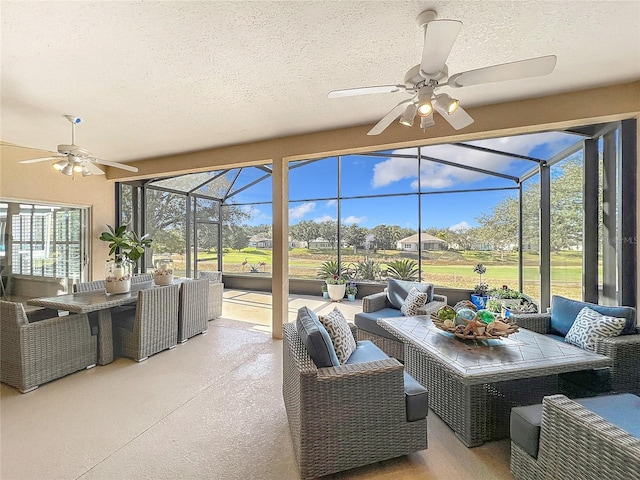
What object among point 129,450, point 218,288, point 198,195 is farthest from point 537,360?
point 198,195

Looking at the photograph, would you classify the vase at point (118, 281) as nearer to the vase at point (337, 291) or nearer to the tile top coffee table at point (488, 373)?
the tile top coffee table at point (488, 373)

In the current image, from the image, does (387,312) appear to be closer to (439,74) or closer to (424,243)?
(439,74)

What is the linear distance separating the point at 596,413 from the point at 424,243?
513 cm

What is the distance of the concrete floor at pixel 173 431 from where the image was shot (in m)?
1.80

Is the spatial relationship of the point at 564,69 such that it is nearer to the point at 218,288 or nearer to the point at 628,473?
the point at 628,473

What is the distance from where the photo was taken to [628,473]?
1.17 m

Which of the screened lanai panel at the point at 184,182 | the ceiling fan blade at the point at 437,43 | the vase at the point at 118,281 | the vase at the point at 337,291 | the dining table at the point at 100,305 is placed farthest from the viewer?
the screened lanai panel at the point at 184,182

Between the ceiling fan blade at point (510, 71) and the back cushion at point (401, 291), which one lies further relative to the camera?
the back cushion at point (401, 291)

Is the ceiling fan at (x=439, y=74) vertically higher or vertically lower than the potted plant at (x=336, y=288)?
higher

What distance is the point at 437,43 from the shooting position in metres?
1.61

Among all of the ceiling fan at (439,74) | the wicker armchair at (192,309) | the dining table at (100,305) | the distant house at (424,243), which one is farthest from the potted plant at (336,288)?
the ceiling fan at (439,74)

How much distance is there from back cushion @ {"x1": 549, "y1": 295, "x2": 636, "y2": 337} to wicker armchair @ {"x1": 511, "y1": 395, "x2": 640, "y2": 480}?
1181 mm

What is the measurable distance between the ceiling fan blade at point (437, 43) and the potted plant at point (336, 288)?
5438 millimetres

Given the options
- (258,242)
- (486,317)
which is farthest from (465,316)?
(258,242)
